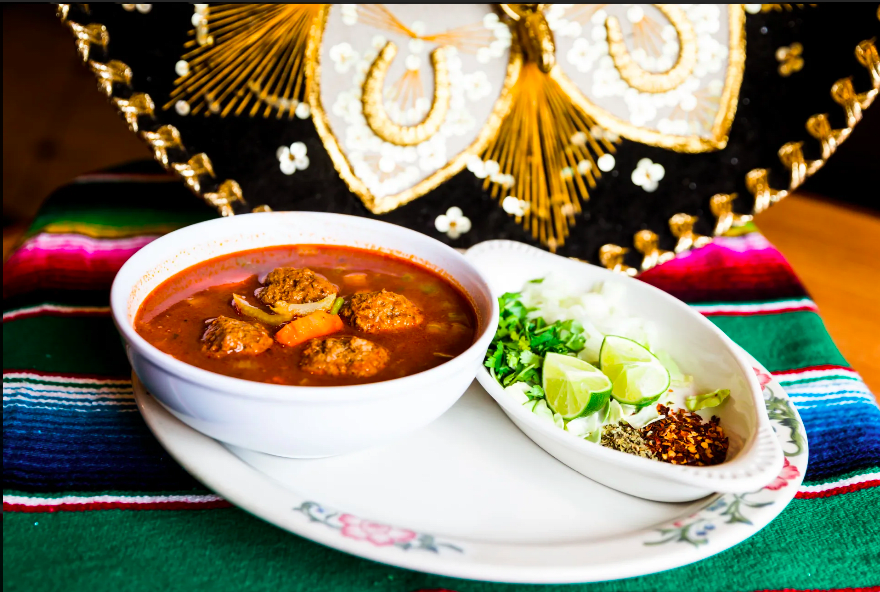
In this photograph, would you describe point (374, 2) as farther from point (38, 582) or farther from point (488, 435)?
point (38, 582)

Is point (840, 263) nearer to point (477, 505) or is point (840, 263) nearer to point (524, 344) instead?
point (524, 344)

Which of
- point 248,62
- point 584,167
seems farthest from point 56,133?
point 584,167

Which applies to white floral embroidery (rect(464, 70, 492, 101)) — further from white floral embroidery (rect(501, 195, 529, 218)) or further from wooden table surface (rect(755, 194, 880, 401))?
wooden table surface (rect(755, 194, 880, 401))

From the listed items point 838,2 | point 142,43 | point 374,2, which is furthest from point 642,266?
point 142,43

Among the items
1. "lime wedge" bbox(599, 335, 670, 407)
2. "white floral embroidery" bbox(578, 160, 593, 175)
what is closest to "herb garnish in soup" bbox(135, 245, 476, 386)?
"lime wedge" bbox(599, 335, 670, 407)

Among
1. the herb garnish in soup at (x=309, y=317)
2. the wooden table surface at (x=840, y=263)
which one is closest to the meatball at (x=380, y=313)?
the herb garnish in soup at (x=309, y=317)

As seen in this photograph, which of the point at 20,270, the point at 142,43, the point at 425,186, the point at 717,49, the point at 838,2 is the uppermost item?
the point at 838,2

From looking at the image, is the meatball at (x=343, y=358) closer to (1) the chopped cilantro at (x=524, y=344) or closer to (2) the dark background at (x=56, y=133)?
(1) the chopped cilantro at (x=524, y=344)
